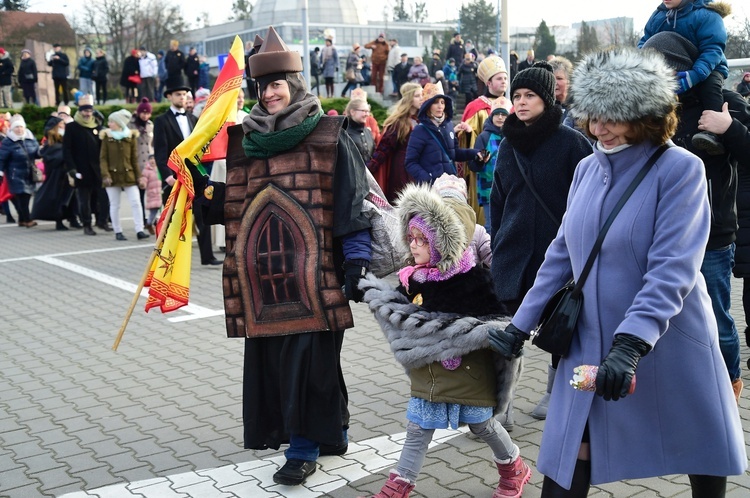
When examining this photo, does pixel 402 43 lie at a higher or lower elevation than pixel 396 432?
higher

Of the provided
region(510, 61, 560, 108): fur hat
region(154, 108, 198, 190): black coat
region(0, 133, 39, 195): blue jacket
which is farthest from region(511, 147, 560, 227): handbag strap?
region(0, 133, 39, 195): blue jacket

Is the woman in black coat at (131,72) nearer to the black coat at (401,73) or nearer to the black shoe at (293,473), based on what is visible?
the black coat at (401,73)

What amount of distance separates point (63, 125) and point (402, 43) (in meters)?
55.7

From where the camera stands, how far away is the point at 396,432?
4.91 meters

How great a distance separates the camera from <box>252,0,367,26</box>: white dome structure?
66.8 m

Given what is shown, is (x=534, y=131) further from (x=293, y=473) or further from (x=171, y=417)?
(x=171, y=417)

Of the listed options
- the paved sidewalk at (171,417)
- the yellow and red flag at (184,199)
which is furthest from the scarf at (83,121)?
the yellow and red flag at (184,199)

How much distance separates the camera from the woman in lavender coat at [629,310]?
9.19ft

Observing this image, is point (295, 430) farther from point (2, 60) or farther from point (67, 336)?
point (2, 60)

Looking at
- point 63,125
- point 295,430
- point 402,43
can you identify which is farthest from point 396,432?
point 402,43

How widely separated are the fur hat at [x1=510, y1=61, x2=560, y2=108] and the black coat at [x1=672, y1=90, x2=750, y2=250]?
2.55 feet

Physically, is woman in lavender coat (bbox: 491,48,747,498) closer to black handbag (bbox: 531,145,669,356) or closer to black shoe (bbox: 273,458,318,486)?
black handbag (bbox: 531,145,669,356)

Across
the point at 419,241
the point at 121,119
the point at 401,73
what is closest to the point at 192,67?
the point at 401,73

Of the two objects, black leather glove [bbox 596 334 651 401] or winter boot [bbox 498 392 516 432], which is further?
winter boot [bbox 498 392 516 432]
